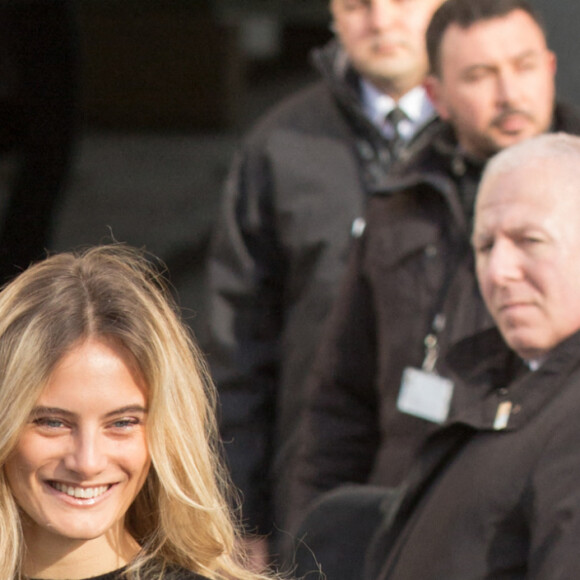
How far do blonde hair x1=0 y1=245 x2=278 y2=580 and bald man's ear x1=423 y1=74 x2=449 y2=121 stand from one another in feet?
3.28

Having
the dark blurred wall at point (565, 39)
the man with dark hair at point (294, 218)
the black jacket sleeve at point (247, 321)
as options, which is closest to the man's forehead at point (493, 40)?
the man with dark hair at point (294, 218)

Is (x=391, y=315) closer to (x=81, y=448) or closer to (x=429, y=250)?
(x=429, y=250)

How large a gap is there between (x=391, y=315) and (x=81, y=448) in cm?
115

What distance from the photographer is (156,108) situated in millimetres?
10148

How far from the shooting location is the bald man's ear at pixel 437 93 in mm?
2888

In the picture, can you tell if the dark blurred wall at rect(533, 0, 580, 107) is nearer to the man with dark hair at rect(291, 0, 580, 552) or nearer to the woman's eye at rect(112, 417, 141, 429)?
the man with dark hair at rect(291, 0, 580, 552)

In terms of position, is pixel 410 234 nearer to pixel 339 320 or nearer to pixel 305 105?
pixel 339 320

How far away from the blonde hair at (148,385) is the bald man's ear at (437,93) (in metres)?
1.00

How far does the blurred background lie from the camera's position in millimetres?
6383

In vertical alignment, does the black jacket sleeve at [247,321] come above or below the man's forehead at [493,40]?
below

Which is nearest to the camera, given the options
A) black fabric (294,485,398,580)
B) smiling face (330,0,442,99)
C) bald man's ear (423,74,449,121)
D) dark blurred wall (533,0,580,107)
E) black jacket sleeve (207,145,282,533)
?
black fabric (294,485,398,580)

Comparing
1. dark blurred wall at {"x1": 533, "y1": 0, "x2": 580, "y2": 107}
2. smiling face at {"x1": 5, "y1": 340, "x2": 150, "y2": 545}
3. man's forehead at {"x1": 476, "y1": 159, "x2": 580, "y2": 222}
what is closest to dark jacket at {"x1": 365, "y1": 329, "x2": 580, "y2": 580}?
man's forehead at {"x1": 476, "y1": 159, "x2": 580, "y2": 222}

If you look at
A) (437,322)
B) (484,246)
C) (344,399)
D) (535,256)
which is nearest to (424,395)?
(437,322)

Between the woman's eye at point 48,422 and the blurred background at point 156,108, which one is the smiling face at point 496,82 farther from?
the blurred background at point 156,108
